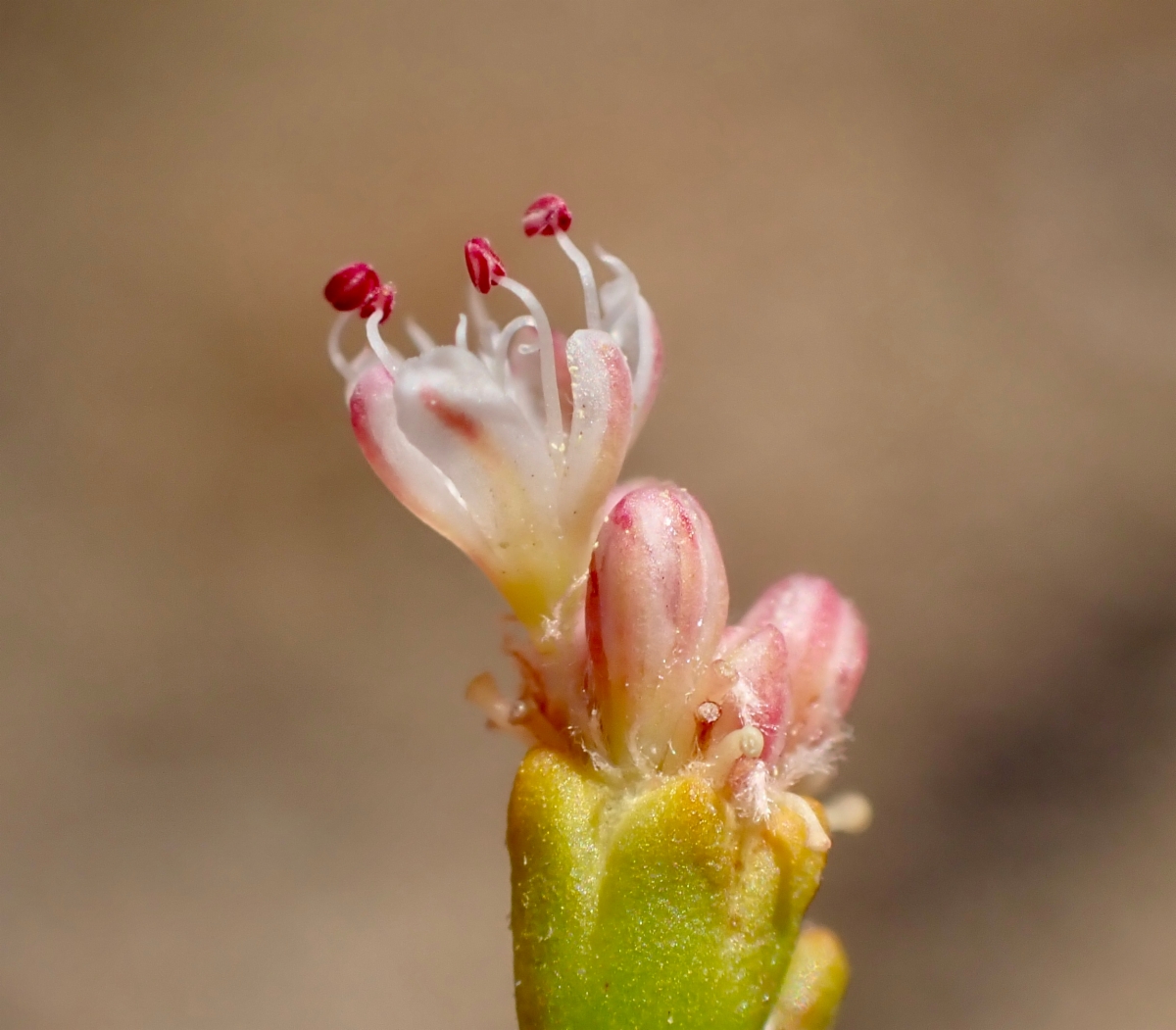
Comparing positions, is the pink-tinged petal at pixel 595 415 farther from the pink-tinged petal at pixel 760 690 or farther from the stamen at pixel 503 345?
the pink-tinged petal at pixel 760 690

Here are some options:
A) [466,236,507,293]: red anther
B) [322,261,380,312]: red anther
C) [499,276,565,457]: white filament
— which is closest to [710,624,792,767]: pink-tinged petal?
[499,276,565,457]: white filament

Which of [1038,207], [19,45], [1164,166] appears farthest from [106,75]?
[1164,166]

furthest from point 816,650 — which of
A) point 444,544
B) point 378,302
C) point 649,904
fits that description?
point 444,544

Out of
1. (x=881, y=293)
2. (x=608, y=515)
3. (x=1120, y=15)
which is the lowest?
(x=608, y=515)

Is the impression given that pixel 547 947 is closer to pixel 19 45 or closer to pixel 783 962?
pixel 783 962

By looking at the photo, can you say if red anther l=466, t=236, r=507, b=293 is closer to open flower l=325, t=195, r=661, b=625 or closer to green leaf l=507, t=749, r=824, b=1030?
open flower l=325, t=195, r=661, b=625

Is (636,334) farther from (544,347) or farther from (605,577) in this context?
(605,577)
